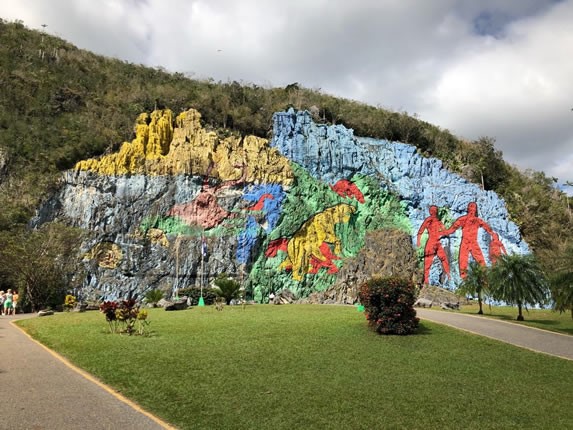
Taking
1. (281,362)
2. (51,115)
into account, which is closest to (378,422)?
(281,362)

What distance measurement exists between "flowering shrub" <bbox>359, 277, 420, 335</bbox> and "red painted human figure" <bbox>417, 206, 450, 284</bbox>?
2359 cm

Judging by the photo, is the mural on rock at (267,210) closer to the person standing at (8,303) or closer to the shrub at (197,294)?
the shrub at (197,294)

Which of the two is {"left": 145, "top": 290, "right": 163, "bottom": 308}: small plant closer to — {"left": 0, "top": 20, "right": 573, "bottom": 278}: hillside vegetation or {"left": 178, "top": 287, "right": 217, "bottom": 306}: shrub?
{"left": 178, "top": 287, "right": 217, "bottom": 306}: shrub

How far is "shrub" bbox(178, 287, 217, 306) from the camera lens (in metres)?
30.8

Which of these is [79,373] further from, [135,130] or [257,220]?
[135,130]

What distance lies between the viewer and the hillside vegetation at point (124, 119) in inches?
1400

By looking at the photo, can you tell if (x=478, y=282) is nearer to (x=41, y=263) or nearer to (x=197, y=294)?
(x=197, y=294)

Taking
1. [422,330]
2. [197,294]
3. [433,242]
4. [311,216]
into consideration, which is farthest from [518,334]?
[433,242]

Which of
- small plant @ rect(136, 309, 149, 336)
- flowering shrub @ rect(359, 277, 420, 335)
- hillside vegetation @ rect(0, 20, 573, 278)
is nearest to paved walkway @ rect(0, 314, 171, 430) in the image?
small plant @ rect(136, 309, 149, 336)

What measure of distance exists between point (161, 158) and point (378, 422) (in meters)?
33.2

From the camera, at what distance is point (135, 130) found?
3862cm

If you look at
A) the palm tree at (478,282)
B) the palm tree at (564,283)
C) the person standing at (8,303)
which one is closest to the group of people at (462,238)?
the palm tree at (478,282)

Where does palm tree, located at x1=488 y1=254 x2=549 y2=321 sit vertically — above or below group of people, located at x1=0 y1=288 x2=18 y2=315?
above

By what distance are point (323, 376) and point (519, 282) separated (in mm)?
14765
